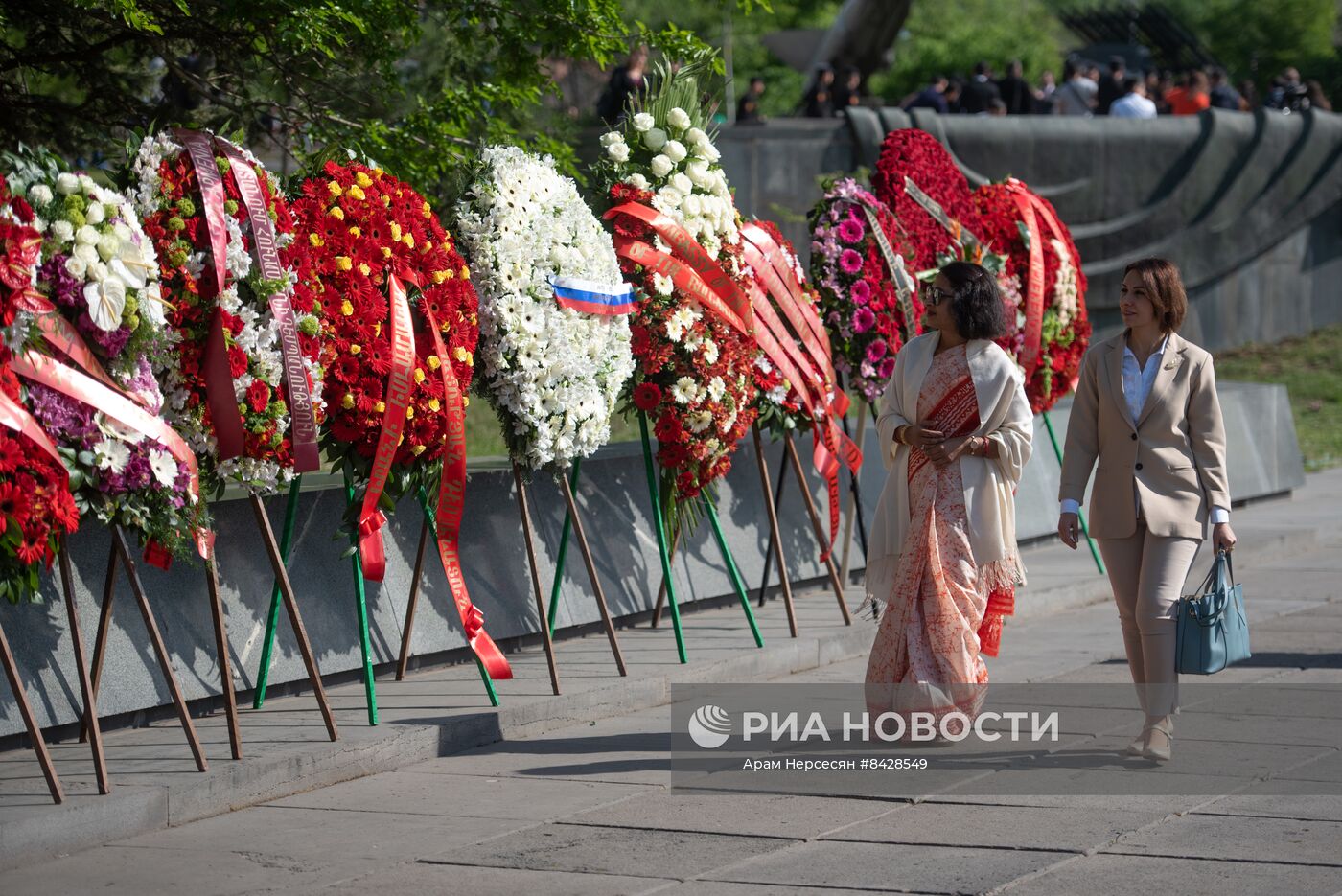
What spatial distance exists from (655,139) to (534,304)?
1296 millimetres

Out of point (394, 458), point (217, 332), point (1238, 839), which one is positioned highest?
point (217, 332)

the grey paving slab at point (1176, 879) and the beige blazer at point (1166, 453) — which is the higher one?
the beige blazer at point (1166, 453)

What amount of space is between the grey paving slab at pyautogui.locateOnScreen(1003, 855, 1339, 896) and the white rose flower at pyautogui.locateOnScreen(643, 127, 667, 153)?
4.41 metres

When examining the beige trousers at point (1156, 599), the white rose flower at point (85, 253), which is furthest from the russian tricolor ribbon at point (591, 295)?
the beige trousers at point (1156, 599)

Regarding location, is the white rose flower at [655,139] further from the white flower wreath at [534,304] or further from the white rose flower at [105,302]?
the white rose flower at [105,302]

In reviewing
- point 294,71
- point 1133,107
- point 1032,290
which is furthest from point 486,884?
point 1133,107

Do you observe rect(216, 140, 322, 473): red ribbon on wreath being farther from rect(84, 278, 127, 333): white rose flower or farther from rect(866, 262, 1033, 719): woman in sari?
rect(866, 262, 1033, 719): woman in sari

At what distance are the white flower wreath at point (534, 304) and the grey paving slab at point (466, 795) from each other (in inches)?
64.3

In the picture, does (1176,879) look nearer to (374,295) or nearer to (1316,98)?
(374,295)

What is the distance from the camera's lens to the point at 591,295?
8164 millimetres

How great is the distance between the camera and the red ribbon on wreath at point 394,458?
7.25 m

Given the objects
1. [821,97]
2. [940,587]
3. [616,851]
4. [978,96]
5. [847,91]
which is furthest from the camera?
[847,91]

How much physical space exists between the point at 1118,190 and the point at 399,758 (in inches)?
756

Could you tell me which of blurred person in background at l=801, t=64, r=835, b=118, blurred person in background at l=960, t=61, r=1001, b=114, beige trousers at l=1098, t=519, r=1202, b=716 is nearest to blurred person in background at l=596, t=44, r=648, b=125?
blurred person in background at l=801, t=64, r=835, b=118
